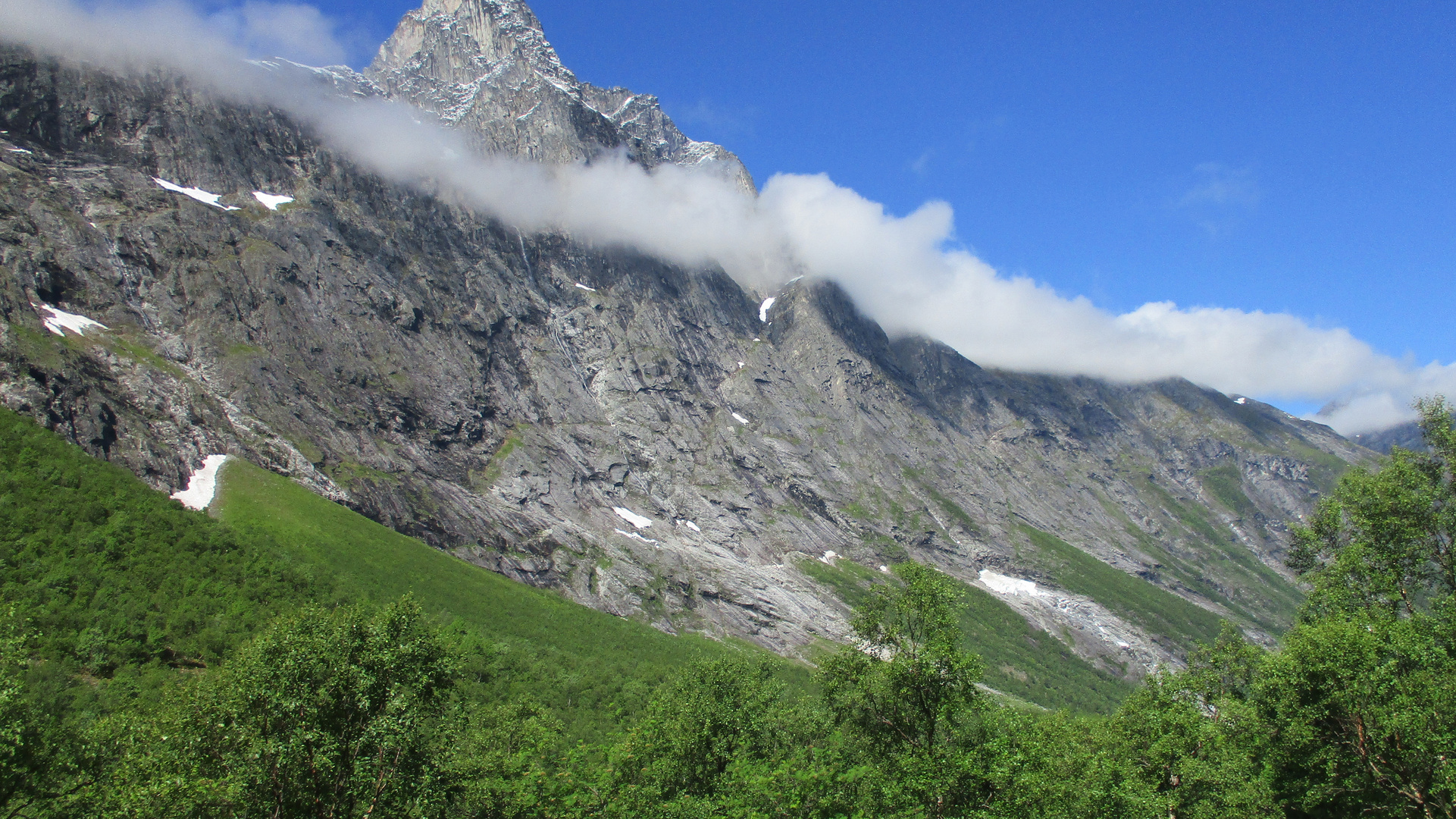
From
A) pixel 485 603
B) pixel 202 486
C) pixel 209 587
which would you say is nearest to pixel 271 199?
pixel 202 486

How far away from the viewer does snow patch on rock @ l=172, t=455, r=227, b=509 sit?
368 feet

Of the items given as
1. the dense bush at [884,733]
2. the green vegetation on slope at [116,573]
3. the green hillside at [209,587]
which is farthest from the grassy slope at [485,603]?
the dense bush at [884,733]

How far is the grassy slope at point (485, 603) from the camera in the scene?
94250mm

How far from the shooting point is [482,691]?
264 feet

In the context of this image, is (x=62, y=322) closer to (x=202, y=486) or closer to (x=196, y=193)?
(x=202, y=486)

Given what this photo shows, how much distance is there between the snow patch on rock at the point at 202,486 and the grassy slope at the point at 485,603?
53.4 inches

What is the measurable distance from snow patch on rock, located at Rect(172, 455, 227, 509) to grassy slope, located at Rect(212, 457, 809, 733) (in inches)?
53.4

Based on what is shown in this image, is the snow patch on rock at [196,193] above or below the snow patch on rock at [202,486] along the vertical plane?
above

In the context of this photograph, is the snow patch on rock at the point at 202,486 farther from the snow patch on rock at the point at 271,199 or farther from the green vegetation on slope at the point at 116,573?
the snow patch on rock at the point at 271,199

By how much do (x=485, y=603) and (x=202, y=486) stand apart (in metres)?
50.6

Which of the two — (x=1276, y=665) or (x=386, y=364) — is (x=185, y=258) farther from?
(x=1276, y=665)

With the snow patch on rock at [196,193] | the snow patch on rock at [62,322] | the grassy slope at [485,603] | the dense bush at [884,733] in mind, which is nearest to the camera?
the dense bush at [884,733]

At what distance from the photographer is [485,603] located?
12512 cm

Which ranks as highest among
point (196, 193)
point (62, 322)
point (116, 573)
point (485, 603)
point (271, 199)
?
point (271, 199)
